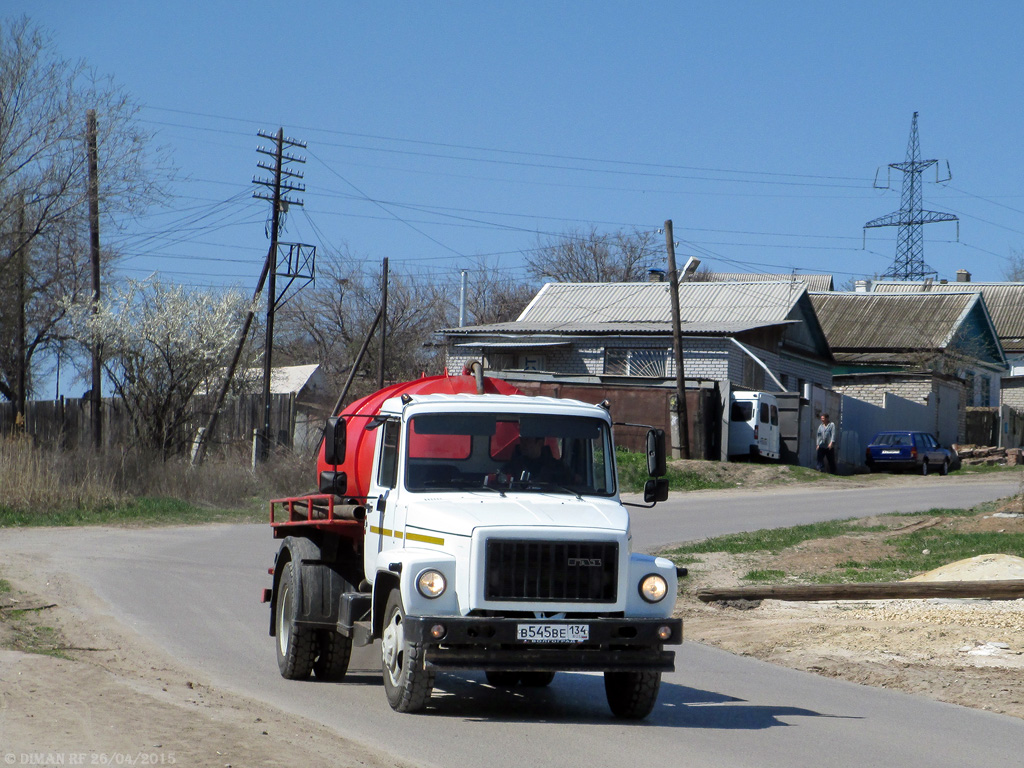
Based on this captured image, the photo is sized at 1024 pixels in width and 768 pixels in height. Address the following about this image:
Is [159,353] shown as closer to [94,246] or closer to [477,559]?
[94,246]

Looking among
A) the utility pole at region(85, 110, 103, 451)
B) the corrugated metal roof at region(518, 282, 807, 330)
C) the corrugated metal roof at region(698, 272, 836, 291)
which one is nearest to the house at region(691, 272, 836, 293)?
the corrugated metal roof at region(698, 272, 836, 291)

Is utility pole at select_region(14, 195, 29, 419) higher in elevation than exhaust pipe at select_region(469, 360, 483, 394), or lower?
higher

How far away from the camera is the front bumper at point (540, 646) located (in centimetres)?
716

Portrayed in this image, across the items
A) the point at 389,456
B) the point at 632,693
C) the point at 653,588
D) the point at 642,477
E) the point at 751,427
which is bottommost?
the point at 632,693

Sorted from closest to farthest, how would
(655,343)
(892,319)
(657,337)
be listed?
(657,337) < (655,343) < (892,319)

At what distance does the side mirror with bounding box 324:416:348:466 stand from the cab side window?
1.24ft

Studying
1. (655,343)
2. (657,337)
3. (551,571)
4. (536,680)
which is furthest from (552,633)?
(655,343)

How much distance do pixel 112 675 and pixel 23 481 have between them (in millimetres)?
15384

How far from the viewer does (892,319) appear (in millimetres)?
54406

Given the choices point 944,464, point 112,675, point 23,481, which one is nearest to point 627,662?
point 112,675

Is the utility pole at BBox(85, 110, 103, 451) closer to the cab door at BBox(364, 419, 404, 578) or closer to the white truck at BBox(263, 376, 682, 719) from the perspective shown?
the white truck at BBox(263, 376, 682, 719)

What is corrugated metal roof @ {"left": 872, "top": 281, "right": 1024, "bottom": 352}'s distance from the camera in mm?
64688

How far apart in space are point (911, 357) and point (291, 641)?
46839 millimetres

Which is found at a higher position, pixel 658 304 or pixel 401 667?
pixel 658 304
